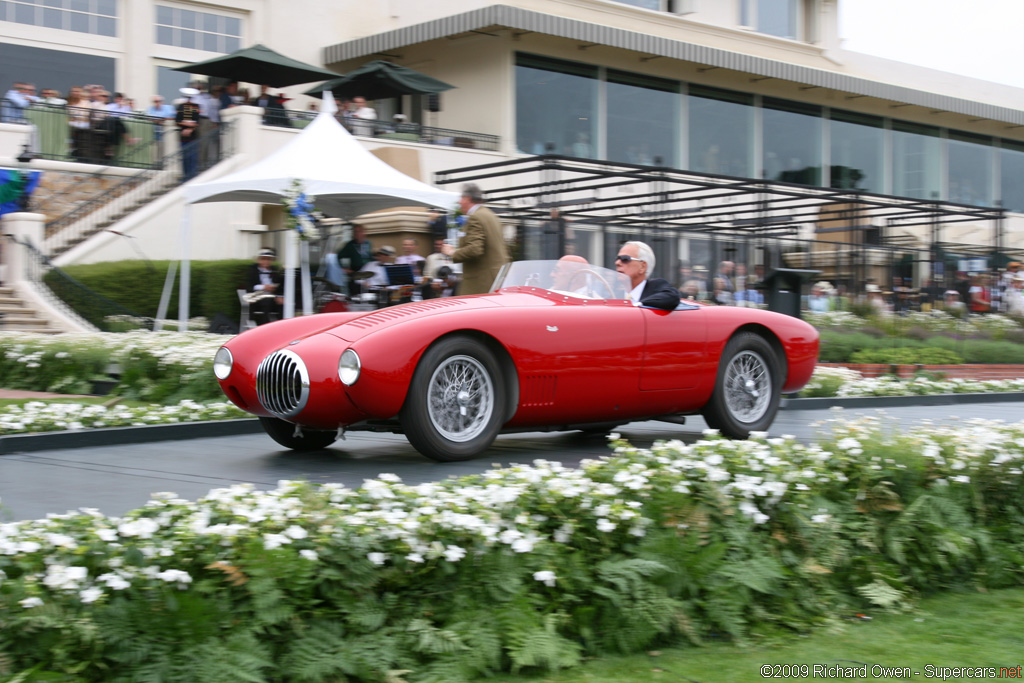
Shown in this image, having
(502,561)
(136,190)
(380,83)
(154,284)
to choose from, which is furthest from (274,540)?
(380,83)

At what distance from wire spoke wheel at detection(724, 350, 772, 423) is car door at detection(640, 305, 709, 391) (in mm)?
383

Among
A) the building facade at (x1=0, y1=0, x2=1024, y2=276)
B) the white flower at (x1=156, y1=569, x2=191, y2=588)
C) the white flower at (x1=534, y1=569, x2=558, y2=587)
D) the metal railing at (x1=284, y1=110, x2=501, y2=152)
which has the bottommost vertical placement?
the white flower at (x1=534, y1=569, x2=558, y2=587)

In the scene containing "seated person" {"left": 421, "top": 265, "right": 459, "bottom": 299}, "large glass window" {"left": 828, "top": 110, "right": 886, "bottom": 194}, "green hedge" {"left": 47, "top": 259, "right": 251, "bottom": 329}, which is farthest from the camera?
"large glass window" {"left": 828, "top": 110, "right": 886, "bottom": 194}

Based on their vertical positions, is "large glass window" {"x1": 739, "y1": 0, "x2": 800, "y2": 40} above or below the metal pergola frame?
above

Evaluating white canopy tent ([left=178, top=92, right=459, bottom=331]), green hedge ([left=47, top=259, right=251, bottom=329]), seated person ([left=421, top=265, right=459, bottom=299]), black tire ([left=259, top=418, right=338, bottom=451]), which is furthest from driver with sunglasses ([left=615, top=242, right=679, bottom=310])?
green hedge ([left=47, top=259, right=251, bottom=329])

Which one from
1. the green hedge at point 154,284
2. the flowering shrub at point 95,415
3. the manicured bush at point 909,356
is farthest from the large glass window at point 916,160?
the flowering shrub at point 95,415

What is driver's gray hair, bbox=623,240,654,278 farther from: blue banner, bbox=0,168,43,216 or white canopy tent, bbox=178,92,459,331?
blue banner, bbox=0,168,43,216

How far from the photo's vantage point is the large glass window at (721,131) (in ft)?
97.2

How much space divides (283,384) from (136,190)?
15.0 metres

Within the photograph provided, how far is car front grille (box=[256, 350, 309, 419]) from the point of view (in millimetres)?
6086

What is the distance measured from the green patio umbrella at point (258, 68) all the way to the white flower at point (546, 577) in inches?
683

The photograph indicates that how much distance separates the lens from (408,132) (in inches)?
874

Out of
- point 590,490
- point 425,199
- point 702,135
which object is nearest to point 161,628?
point 590,490

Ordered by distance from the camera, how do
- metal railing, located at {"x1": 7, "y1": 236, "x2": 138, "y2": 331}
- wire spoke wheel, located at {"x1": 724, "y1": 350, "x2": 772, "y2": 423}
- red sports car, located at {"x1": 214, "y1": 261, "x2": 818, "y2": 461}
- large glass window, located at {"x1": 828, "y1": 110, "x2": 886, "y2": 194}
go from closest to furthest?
1. red sports car, located at {"x1": 214, "y1": 261, "x2": 818, "y2": 461}
2. wire spoke wheel, located at {"x1": 724, "y1": 350, "x2": 772, "y2": 423}
3. metal railing, located at {"x1": 7, "y1": 236, "x2": 138, "y2": 331}
4. large glass window, located at {"x1": 828, "y1": 110, "x2": 886, "y2": 194}
